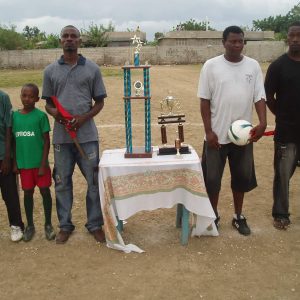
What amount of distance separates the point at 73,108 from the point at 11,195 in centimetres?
112

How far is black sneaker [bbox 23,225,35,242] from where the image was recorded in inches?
159

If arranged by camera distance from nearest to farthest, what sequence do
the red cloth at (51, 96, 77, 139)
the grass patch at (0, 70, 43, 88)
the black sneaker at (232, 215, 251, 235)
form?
the red cloth at (51, 96, 77, 139)
the black sneaker at (232, 215, 251, 235)
the grass patch at (0, 70, 43, 88)

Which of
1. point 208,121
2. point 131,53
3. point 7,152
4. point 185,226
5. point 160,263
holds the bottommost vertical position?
point 160,263

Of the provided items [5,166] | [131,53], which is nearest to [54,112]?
[5,166]

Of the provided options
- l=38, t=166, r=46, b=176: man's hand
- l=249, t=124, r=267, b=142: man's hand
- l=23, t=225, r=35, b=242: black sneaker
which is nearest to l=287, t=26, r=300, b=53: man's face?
l=249, t=124, r=267, b=142: man's hand

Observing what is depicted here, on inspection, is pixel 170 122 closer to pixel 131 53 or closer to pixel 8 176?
pixel 8 176

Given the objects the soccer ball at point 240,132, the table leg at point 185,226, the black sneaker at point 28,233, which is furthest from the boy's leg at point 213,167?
the black sneaker at point 28,233

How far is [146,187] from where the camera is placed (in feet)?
12.4

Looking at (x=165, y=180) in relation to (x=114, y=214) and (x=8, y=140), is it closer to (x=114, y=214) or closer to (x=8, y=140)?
(x=114, y=214)

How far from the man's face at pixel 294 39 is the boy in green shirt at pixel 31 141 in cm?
243

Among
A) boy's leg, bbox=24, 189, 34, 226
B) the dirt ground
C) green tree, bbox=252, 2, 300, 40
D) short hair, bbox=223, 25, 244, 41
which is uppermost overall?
green tree, bbox=252, 2, 300, 40

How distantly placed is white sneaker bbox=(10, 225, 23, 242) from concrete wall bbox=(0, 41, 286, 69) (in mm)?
27835

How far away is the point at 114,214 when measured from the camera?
3.79 meters

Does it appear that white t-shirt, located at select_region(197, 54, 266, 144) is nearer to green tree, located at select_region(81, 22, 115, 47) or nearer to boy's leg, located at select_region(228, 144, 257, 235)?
boy's leg, located at select_region(228, 144, 257, 235)
